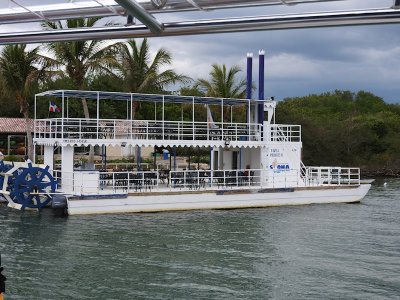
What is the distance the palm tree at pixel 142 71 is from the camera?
33.5 m

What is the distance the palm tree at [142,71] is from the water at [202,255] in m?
13.0

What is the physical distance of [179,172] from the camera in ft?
85.0

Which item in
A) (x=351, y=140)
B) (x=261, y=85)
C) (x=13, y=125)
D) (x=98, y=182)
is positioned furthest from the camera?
(x=351, y=140)

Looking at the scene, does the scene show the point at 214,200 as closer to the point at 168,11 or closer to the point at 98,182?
the point at 98,182

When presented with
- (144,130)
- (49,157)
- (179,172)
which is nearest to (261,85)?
(179,172)

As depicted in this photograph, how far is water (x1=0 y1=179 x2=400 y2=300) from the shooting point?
12164 mm

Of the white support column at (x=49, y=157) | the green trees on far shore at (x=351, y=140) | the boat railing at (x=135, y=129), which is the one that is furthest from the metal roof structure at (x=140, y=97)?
the green trees on far shore at (x=351, y=140)

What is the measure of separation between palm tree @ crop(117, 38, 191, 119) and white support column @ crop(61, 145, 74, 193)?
35.0 ft

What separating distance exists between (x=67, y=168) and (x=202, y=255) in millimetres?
9908

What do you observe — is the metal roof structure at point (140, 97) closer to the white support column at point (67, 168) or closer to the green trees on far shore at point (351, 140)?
the white support column at point (67, 168)

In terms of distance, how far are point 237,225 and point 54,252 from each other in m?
7.46

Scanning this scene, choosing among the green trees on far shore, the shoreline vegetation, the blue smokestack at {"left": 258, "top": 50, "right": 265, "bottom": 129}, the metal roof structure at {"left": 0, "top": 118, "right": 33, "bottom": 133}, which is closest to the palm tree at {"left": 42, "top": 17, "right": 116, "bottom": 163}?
the shoreline vegetation

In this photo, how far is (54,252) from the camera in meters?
15.5

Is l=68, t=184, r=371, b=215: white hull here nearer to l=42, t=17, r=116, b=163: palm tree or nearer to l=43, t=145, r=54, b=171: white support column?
l=43, t=145, r=54, b=171: white support column
